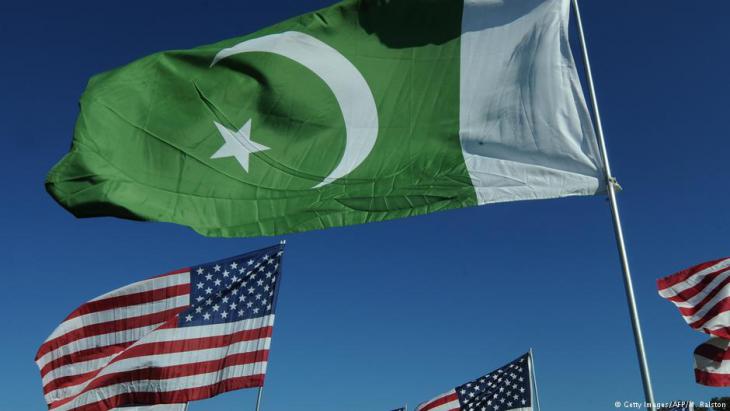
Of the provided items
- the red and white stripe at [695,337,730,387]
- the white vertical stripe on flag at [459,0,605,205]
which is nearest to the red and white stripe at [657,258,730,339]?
the red and white stripe at [695,337,730,387]

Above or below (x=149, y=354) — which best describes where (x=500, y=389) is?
above

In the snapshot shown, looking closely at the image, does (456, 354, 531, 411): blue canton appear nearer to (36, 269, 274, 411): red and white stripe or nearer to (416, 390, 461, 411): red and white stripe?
(416, 390, 461, 411): red and white stripe

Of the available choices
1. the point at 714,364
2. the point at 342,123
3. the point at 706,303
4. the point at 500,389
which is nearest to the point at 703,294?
the point at 706,303

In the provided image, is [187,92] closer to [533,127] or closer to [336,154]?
[336,154]

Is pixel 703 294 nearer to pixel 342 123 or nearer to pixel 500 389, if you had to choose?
pixel 500 389

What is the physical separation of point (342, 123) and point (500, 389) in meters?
15.2

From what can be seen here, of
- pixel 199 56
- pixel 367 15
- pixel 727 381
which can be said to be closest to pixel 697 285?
pixel 727 381

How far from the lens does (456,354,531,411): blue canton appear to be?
21.4 m

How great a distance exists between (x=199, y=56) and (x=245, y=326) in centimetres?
610

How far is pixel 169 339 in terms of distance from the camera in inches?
525

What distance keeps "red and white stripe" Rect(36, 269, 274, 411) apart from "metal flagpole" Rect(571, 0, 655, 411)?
7.94 meters

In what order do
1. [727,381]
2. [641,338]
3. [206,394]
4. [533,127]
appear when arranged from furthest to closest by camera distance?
[727,381]
[206,394]
[533,127]
[641,338]

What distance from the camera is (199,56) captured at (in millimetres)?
8898

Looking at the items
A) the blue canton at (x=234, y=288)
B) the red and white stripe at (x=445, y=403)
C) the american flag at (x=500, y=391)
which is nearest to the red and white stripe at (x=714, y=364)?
the american flag at (x=500, y=391)
